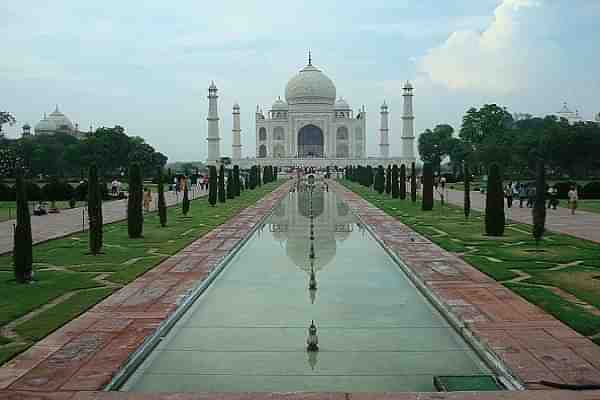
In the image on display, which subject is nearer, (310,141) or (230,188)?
(230,188)

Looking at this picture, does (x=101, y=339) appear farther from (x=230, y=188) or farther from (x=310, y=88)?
(x=310, y=88)

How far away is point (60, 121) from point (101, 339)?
57971 millimetres

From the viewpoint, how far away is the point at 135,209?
423 inches

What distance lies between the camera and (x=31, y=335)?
468cm

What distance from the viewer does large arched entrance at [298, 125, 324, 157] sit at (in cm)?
5706

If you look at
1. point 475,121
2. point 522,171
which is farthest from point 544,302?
point 475,121

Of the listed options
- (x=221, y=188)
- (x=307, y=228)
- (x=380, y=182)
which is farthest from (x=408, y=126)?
(x=307, y=228)

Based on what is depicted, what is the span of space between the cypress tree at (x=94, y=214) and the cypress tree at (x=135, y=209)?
1617 mm

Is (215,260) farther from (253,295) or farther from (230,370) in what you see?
(230,370)

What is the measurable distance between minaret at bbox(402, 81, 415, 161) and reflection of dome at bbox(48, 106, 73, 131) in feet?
89.2

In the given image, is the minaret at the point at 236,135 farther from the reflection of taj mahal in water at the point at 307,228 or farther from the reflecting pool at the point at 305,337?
the reflecting pool at the point at 305,337

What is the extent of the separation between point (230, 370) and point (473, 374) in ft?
4.60

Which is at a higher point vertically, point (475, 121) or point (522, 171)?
point (475, 121)

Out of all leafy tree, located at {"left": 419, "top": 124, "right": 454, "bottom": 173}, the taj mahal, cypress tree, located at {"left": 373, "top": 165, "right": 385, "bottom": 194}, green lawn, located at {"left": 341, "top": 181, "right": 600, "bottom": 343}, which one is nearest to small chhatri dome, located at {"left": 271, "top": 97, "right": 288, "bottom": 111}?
the taj mahal
